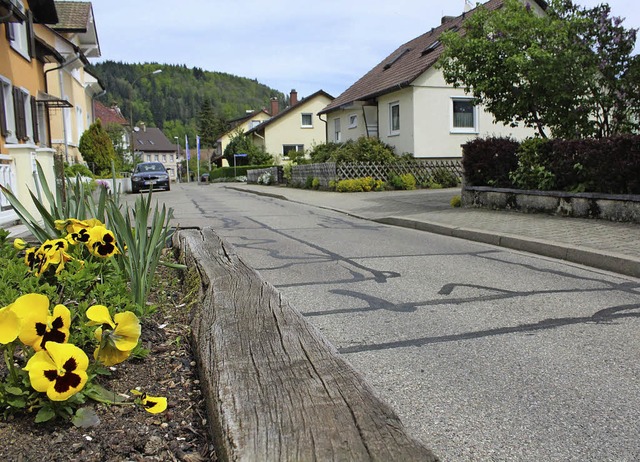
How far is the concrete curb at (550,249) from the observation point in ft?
21.4

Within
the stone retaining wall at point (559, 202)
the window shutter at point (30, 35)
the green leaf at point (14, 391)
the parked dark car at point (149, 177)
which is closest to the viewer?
the green leaf at point (14, 391)

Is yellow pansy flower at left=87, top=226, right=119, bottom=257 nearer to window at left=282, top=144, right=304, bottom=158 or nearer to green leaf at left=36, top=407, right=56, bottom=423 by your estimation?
green leaf at left=36, top=407, right=56, bottom=423

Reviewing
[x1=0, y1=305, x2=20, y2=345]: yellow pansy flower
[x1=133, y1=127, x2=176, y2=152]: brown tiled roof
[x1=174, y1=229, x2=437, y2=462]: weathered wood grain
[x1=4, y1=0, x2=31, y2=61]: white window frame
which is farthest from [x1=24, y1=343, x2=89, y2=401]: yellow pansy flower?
[x1=133, y1=127, x2=176, y2=152]: brown tiled roof

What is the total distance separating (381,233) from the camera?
10.3m

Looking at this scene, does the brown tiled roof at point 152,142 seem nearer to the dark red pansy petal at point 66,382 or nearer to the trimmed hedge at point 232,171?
the trimmed hedge at point 232,171

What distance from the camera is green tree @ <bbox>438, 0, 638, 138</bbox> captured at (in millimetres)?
10820

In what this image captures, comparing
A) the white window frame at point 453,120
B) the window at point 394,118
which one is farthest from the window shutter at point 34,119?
the white window frame at point 453,120

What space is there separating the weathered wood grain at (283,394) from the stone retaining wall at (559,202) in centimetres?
821

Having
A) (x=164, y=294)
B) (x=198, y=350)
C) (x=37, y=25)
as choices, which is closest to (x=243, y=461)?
(x=198, y=350)

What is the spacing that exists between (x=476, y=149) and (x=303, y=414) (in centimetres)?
1202

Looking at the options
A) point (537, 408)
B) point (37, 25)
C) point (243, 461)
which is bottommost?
point (537, 408)

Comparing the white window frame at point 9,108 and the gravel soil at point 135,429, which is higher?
the white window frame at point 9,108

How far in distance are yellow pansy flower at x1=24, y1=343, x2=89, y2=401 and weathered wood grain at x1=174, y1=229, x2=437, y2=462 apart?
46cm

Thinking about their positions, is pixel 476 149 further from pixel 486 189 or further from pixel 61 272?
pixel 61 272
